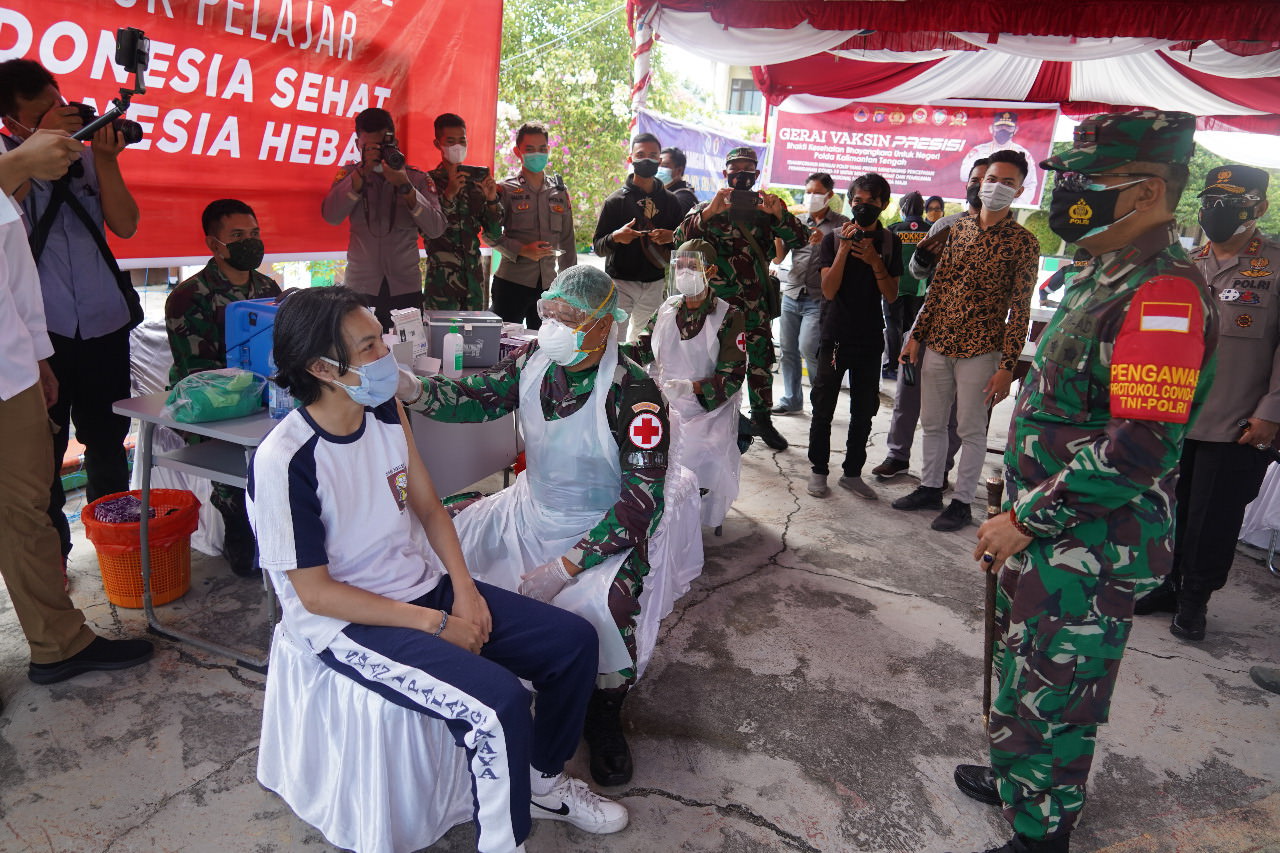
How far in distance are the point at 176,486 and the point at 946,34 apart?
23.5ft

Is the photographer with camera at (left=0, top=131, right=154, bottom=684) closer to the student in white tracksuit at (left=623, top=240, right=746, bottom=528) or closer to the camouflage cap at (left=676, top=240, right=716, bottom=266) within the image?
the student in white tracksuit at (left=623, top=240, right=746, bottom=528)

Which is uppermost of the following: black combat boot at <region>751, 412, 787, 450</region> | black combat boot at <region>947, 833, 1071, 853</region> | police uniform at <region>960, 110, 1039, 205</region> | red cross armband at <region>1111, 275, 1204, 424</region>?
police uniform at <region>960, 110, 1039, 205</region>

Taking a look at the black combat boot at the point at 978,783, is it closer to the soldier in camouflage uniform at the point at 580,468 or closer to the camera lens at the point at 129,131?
the soldier in camouflage uniform at the point at 580,468

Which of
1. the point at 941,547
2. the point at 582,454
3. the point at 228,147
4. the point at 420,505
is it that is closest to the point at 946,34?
the point at 941,547

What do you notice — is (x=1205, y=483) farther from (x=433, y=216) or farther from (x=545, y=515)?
(x=433, y=216)

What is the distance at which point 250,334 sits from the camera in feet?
9.57

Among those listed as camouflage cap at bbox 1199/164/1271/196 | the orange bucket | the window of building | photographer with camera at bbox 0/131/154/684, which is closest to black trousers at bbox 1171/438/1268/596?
camouflage cap at bbox 1199/164/1271/196

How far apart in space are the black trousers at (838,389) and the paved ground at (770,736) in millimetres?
1147

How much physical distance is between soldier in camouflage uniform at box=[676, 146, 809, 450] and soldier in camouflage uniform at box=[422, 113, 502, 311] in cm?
116

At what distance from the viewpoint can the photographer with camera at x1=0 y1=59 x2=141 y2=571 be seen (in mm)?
2758

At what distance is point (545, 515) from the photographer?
2.54 metres

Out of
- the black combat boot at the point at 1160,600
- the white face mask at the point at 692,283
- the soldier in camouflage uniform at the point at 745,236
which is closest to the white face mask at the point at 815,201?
the soldier in camouflage uniform at the point at 745,236

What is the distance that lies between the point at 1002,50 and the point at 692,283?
487 centimetres

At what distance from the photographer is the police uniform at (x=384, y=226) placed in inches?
165
